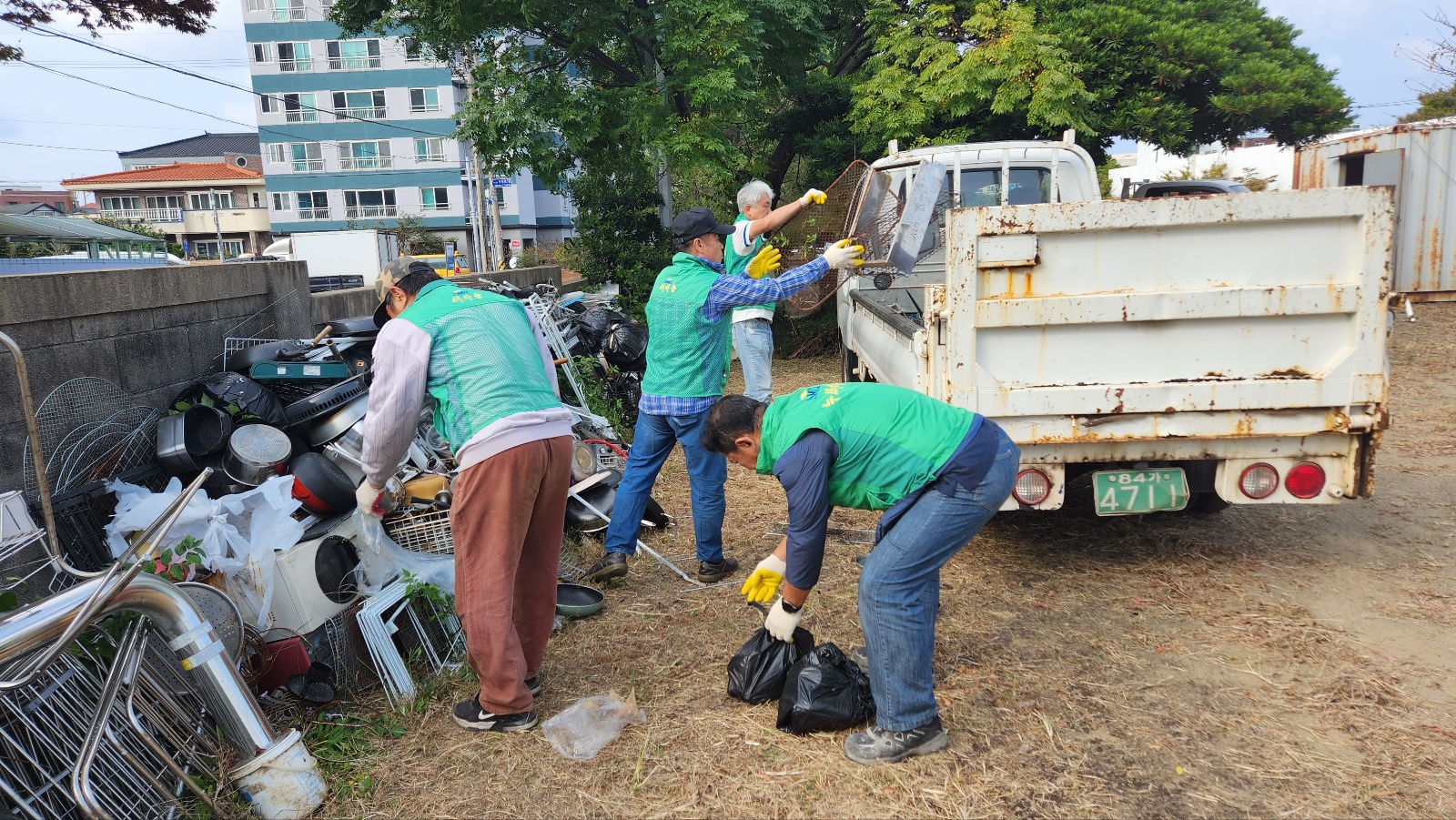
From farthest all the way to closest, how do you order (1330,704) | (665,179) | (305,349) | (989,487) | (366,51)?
(366,51), (665,179), (305,349), (1330,704), (989,487)

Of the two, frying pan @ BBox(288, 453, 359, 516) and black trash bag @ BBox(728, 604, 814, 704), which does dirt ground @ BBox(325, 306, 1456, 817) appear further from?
frying pan @ BBox(288, 453, 359, 516)

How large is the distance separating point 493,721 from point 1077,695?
Result: 81.1 inches

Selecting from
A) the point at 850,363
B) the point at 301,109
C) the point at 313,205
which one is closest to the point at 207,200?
the point at 313,205

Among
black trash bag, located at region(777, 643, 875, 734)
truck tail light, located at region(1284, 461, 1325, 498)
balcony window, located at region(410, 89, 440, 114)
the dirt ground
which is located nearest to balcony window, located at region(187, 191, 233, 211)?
balcony window, located at region(410, 89, 440, 114)

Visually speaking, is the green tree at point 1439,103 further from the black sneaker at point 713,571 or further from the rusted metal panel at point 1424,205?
the black sneaker at point 713,571

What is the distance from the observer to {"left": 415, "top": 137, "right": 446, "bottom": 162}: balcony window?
46.1 meters

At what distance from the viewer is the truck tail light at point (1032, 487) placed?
3.89m

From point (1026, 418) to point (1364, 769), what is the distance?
1.63 meters

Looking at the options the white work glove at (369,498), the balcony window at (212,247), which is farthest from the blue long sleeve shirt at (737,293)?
the balcony window at (212,247)

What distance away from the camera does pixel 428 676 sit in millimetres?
3564

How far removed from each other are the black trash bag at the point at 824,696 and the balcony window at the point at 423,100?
48.6m

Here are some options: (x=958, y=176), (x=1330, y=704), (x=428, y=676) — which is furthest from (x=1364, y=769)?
(x=958, y=176)

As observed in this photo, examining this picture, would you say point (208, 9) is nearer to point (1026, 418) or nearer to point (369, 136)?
point (1026, 418)

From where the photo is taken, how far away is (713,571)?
4512 millimetres
